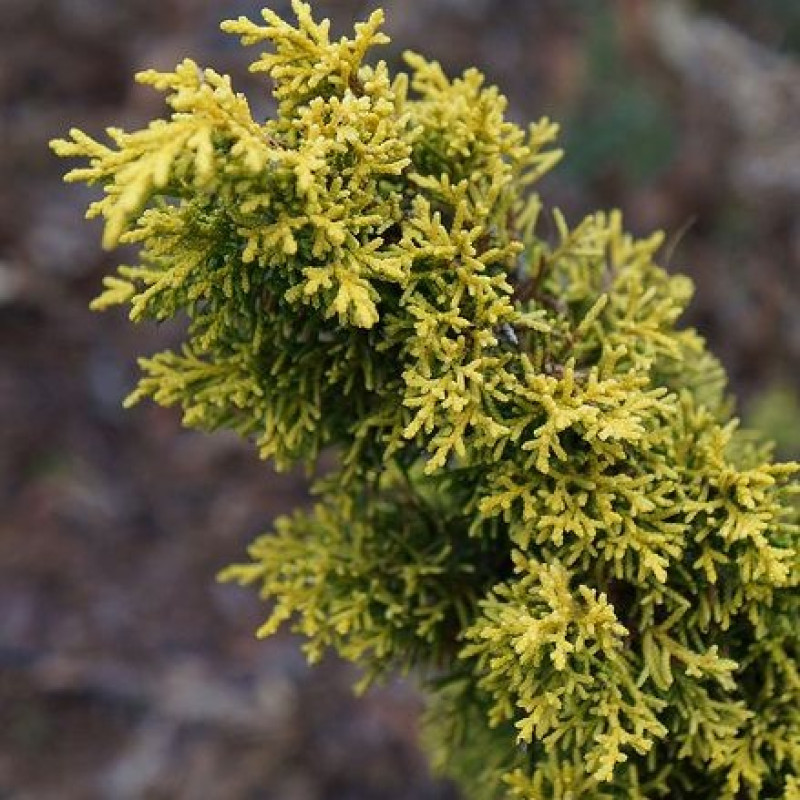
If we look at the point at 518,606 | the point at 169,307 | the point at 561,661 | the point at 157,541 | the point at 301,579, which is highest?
the point at 157,541

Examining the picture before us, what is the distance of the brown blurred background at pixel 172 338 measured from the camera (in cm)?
602

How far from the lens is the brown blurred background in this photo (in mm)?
6016

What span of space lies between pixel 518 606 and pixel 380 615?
18.1 inches

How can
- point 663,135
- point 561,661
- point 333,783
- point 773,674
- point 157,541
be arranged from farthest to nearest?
point 663,135
point 157,541
point 333,783
point 773,674
point 561,661

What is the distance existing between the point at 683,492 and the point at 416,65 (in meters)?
1.12

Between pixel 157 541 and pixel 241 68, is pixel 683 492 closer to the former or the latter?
pixel 157 541

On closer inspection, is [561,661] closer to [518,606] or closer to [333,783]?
[518,606]

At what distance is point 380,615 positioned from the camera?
2.57m

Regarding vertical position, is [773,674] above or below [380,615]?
below

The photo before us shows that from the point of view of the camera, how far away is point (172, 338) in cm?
723

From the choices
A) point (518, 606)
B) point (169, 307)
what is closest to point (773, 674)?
point (518, 606)

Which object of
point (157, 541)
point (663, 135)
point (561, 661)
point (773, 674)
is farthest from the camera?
point (663, 135)

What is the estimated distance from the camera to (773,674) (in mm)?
2430

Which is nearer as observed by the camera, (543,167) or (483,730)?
(543,167)
